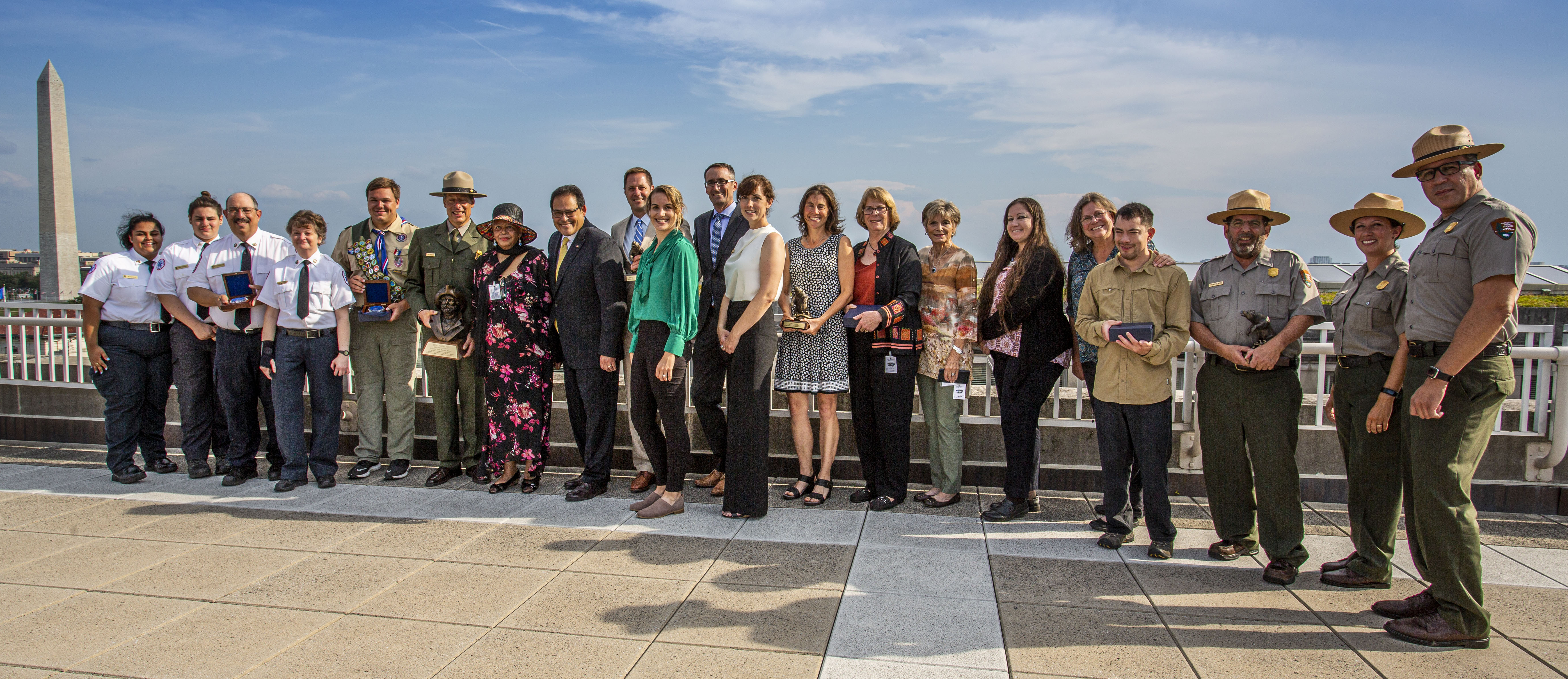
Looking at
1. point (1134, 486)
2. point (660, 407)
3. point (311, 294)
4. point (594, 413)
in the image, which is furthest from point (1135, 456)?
point (311, 294)

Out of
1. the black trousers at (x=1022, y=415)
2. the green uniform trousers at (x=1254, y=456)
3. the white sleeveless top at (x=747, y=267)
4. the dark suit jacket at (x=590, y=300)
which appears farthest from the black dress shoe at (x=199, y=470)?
the green uniform trousers at (x=1254, y=456)

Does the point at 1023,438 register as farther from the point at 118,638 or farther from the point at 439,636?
the point at 118,638

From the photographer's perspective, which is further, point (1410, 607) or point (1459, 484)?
point (1410, 607)

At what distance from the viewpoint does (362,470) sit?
5.32 m

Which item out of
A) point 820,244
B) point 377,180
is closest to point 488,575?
point 820,244

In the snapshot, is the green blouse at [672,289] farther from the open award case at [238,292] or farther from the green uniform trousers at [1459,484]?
the green uniform trousers at [1459,484]

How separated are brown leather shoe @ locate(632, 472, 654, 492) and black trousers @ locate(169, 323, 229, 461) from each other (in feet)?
9.35

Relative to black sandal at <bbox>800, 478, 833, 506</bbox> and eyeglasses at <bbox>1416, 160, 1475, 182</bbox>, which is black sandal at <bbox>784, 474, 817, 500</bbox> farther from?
eyeglasses at <bbox>1416, 160, 1475, 182</bbox>

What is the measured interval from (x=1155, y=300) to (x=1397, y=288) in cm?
92

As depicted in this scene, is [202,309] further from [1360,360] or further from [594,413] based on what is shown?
[1360,360]

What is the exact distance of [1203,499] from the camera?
4.87 meters

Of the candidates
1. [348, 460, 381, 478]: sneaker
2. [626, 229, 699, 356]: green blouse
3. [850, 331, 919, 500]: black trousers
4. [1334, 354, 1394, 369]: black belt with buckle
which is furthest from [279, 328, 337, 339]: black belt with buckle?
[1334, 354, 1394, 369]: black belt with buckle

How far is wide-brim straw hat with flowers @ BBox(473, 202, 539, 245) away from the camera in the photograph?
4828 mm

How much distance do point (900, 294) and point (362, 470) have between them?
377cm
